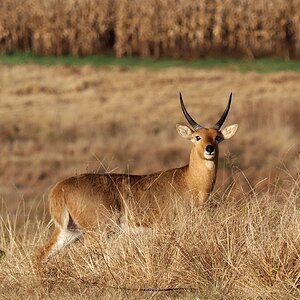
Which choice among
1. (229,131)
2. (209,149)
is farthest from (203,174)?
(229,131)

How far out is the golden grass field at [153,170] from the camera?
30.8 feet

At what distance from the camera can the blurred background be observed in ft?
70.1

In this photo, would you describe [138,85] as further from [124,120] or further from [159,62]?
[124,120]

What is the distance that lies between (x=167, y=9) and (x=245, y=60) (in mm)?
4051

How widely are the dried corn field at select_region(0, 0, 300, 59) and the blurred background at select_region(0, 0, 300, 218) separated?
0.04 metres

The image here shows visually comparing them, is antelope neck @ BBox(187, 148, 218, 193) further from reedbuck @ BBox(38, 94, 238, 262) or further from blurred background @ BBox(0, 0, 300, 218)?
blurred background @ BBox(0, 0, 300, 218)

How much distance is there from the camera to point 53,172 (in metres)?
20.5

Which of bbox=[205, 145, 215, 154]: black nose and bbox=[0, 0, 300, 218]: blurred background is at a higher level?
bbox=[205, 145, 215, 154]: black nose

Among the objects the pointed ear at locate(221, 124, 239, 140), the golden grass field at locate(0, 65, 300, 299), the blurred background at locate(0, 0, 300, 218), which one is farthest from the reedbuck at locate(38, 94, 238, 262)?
the blurred background at locate(0, 0, 300, 218)

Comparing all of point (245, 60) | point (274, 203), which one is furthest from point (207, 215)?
point (245, 60)

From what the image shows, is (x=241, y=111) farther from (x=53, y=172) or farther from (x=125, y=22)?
(x=125, y=22)

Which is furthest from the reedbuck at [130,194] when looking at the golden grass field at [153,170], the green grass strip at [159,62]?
the green grass strip at [159,62]

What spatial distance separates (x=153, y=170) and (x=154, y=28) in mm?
19824

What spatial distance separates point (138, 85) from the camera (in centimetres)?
3228
